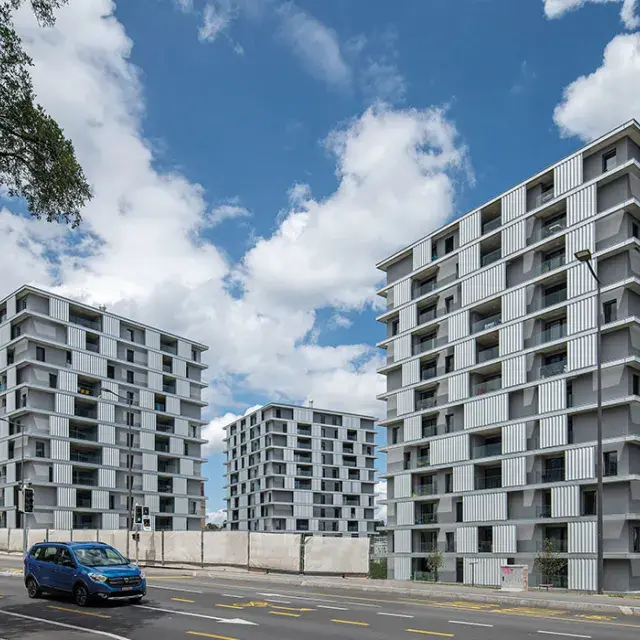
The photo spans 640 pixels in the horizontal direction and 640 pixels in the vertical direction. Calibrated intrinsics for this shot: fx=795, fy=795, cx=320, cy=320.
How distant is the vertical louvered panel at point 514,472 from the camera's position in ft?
178

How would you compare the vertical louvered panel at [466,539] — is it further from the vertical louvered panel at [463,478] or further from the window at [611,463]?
the window at [611,463]

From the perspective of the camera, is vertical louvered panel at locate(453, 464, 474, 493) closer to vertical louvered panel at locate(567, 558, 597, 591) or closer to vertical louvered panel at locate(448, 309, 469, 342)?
vertical louvered panel at locate(448, 309, 469, 342)

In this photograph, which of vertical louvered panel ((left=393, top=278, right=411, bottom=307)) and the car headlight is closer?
the car headlight

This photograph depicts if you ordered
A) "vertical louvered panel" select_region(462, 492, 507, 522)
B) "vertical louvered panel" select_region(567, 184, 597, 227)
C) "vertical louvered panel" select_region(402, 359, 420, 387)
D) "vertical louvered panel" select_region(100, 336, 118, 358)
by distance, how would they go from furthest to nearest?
"vertical louvered panel" select_region(100, 336, 118, 358) < "vertical louvered panel" select_region(402, 359, 420, 387) < "vertical louvered panel" select_region(462, 492, 507, 522) < "vertical louvered panel" select_region(567, 184, 597, 227)

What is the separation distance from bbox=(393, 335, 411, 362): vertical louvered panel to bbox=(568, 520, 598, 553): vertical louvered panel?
22.5m

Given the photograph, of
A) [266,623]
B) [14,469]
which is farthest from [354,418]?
[266,623]

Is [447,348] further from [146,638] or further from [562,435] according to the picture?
[146,638]

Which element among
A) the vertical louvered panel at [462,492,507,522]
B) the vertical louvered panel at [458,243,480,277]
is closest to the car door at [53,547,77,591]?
the vertical louvered panel at [462,492,507,522]

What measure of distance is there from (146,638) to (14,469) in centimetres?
Answer: 7267

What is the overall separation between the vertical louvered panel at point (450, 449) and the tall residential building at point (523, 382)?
12 cm

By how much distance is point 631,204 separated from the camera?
50000mm

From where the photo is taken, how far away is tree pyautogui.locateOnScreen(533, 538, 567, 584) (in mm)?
48719

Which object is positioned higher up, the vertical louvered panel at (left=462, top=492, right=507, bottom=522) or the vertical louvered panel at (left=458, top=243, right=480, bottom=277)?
the vertical louvered panel at (left=458, top=243, right=480, bottom=277)

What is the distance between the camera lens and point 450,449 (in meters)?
61.5
